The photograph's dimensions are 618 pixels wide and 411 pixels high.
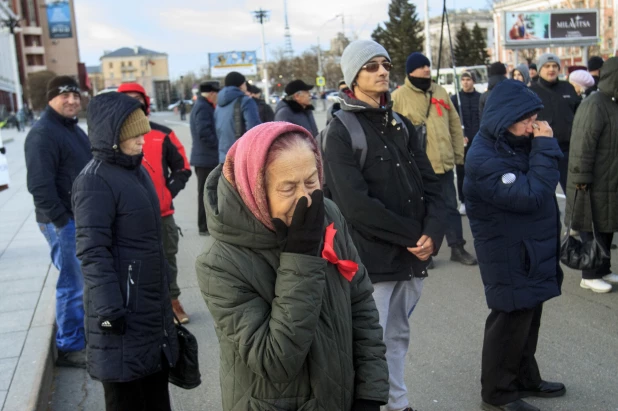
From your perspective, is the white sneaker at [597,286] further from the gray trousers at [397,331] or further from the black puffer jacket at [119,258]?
the black puffer jacket at [119,258]

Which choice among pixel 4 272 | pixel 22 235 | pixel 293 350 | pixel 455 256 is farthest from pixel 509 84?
pixel 22 235

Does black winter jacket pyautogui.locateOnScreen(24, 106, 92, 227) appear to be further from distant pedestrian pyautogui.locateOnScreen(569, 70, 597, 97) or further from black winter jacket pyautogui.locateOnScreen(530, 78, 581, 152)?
distant pedestrian pyautogui.locateOnScreen(569, 70, 597, 97)

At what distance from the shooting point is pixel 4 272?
7629mm

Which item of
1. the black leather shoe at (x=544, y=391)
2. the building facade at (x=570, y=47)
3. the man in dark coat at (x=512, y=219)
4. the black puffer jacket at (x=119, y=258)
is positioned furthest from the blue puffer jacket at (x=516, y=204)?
the building facade at (x=570, y=47)

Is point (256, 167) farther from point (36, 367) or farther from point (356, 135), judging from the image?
point (36, 367)

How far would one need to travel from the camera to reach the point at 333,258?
2.25m

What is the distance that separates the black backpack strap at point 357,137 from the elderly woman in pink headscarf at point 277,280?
4.23ft

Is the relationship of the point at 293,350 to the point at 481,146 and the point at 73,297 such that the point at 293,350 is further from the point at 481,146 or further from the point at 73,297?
the point at 73,297

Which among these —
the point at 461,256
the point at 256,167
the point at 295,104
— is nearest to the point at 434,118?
the point at 461,256

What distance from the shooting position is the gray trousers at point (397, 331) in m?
3.79

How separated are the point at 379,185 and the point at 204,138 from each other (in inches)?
249

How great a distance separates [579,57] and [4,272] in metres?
76.9

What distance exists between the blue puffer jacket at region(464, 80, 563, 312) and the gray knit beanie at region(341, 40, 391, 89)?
0.74 metres

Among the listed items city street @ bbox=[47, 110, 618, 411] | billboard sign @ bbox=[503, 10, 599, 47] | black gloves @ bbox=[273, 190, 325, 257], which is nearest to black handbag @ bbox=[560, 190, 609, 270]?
city street @ bbox=[47, 110, 618, 411]
